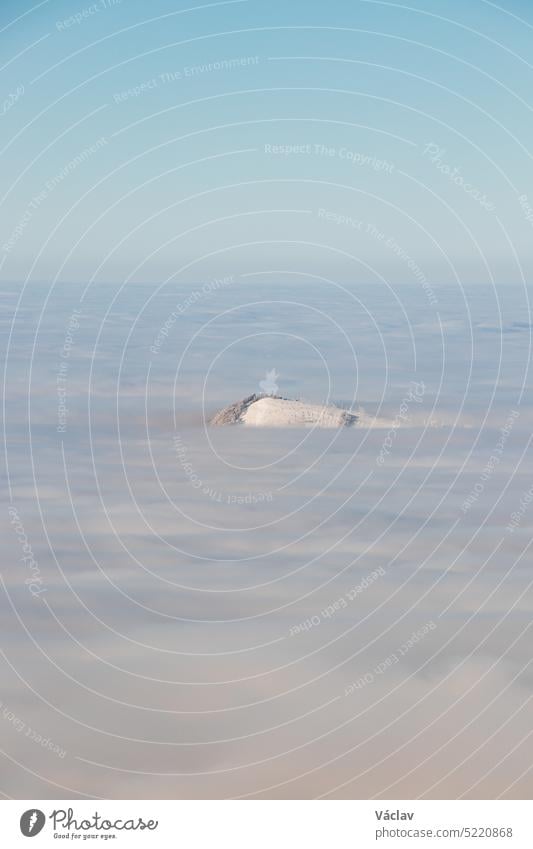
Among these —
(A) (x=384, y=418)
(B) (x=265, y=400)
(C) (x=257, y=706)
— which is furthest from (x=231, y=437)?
(C) (x=257, y=706)

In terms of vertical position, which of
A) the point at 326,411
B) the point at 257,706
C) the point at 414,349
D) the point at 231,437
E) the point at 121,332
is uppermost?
the point at 121,332

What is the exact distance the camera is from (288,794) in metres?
8.56

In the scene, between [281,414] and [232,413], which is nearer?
[281,414]

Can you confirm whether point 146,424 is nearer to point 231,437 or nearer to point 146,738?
point 231,437

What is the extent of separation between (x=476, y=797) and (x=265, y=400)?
534 inches

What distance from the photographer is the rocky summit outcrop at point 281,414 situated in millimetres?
20828

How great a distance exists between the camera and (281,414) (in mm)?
21094

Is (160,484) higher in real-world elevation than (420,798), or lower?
Answer: higher

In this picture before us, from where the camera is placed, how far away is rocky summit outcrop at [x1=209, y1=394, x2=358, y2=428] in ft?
68.3

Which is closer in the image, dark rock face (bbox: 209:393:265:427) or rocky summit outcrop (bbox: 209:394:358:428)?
rocky summit outcrop (bbox: 209:394:358:428)

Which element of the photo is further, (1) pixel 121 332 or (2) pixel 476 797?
(1) pixel 121 332

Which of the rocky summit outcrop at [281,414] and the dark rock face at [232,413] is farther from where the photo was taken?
the dark rock face at [232,413]
